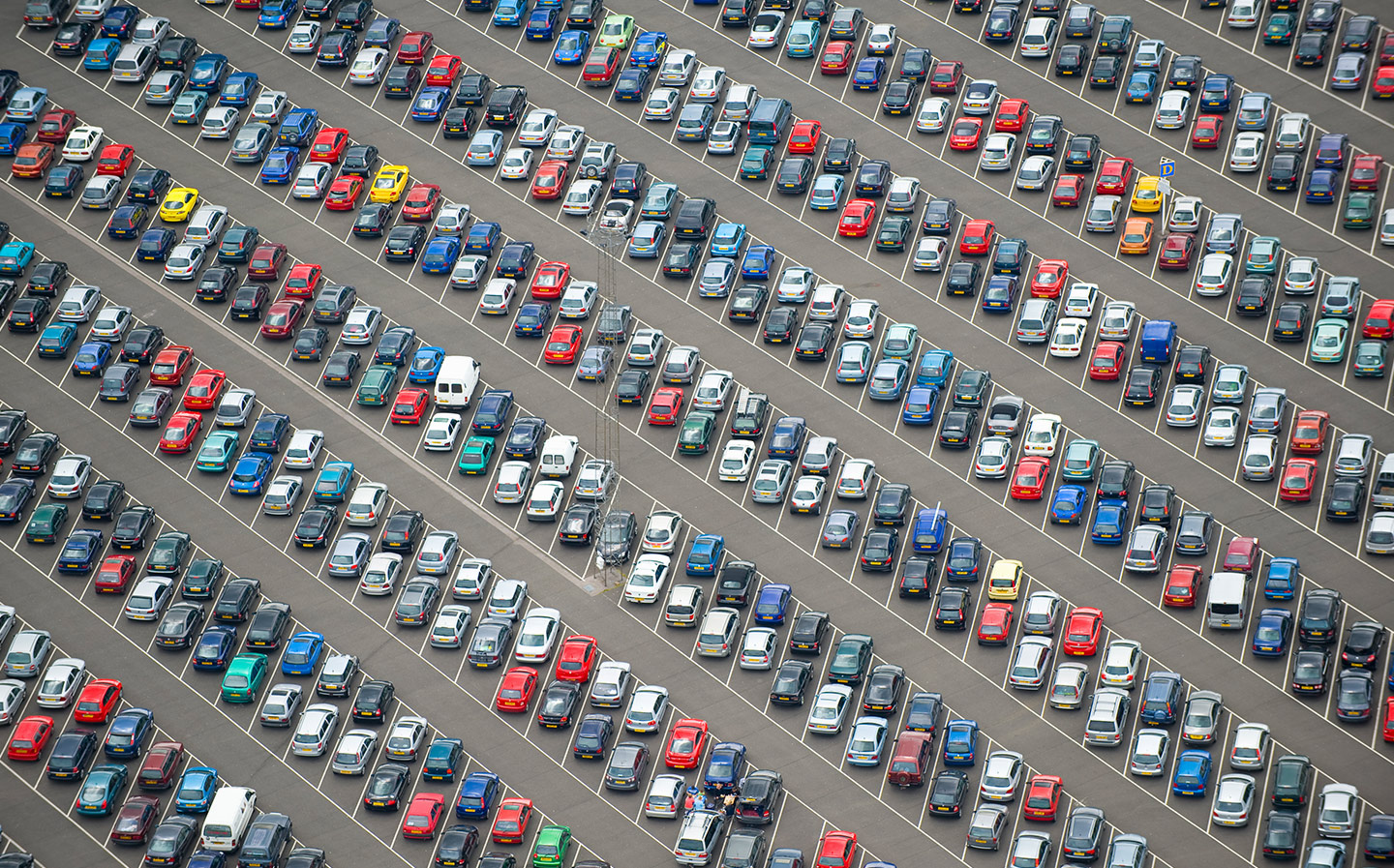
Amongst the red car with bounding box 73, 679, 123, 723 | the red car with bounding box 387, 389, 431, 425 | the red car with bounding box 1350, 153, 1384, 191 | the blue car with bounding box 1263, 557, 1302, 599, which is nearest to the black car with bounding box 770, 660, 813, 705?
the blue car with bounding box 1263, 557, 1302, 599

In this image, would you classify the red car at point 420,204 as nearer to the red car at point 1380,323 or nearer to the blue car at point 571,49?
the blue car at point 571,49

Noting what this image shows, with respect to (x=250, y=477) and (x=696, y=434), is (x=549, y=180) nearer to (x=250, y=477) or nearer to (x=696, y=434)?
(x=696, y=434)

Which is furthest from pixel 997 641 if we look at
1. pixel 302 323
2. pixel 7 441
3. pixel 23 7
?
pixel 23 7

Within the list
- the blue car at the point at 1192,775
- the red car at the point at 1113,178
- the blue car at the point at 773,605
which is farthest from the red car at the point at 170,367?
the blue car at the point at 1192,775

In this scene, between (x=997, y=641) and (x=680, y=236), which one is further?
(x=680, y=236)

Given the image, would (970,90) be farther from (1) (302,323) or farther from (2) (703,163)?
(1) (302,323)

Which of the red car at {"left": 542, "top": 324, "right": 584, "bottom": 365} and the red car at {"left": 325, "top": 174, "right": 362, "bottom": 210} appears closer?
the red car at {"left": 542, "top": 324, "right": 584, "bottom": 365}

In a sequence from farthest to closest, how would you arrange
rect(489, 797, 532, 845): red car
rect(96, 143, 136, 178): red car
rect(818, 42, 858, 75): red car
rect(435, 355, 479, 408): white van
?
rect(818, 42, 858, 75): red car → rect(96, 143, 136, 178): red car → rect(435, 355, 479, 408): white van → rect(489, 797, 532, 845): red car

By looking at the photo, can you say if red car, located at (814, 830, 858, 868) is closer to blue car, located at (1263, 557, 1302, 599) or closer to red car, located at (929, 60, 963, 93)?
blue car, located at (1263, 557, 1302, 599)
